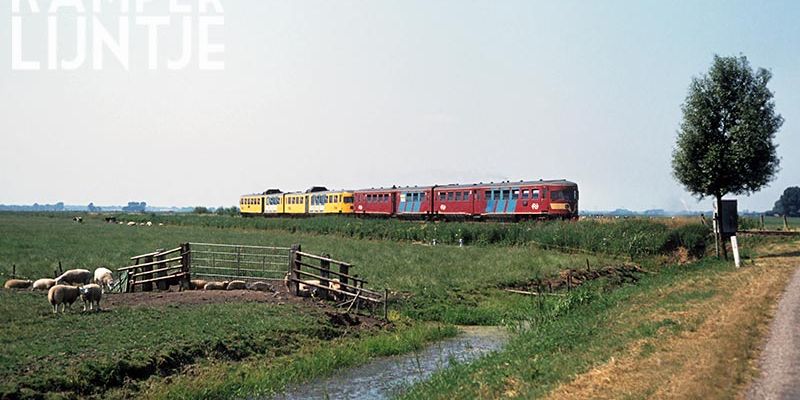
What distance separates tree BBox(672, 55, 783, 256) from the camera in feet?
119

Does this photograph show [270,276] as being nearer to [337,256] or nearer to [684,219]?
[337,256]

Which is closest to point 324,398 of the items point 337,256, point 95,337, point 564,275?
point 95,337

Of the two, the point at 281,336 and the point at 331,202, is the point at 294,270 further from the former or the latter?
the point at 331,202

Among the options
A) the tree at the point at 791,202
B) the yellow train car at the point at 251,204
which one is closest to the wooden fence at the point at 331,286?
the yellow train car at the point at 251,204

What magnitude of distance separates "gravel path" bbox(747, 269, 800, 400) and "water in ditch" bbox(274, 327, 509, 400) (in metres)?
7.12

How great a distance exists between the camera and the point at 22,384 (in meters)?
12.5

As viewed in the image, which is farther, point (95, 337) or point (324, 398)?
point (95, 337)

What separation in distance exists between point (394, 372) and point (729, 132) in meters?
28.5

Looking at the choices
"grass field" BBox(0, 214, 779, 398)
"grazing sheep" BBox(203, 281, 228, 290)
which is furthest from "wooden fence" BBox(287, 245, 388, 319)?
"grazing sheep" BBox(203, 281, 228, 290)

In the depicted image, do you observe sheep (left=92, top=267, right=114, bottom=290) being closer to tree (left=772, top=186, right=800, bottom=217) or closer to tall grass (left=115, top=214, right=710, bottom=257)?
tall grass (left=115, top=214, right=710, bottom=257)

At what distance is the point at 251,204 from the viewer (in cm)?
10075

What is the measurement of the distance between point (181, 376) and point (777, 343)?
39.4ft

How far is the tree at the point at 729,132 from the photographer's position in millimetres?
36406

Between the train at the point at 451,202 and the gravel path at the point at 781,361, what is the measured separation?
3495 centimetres
